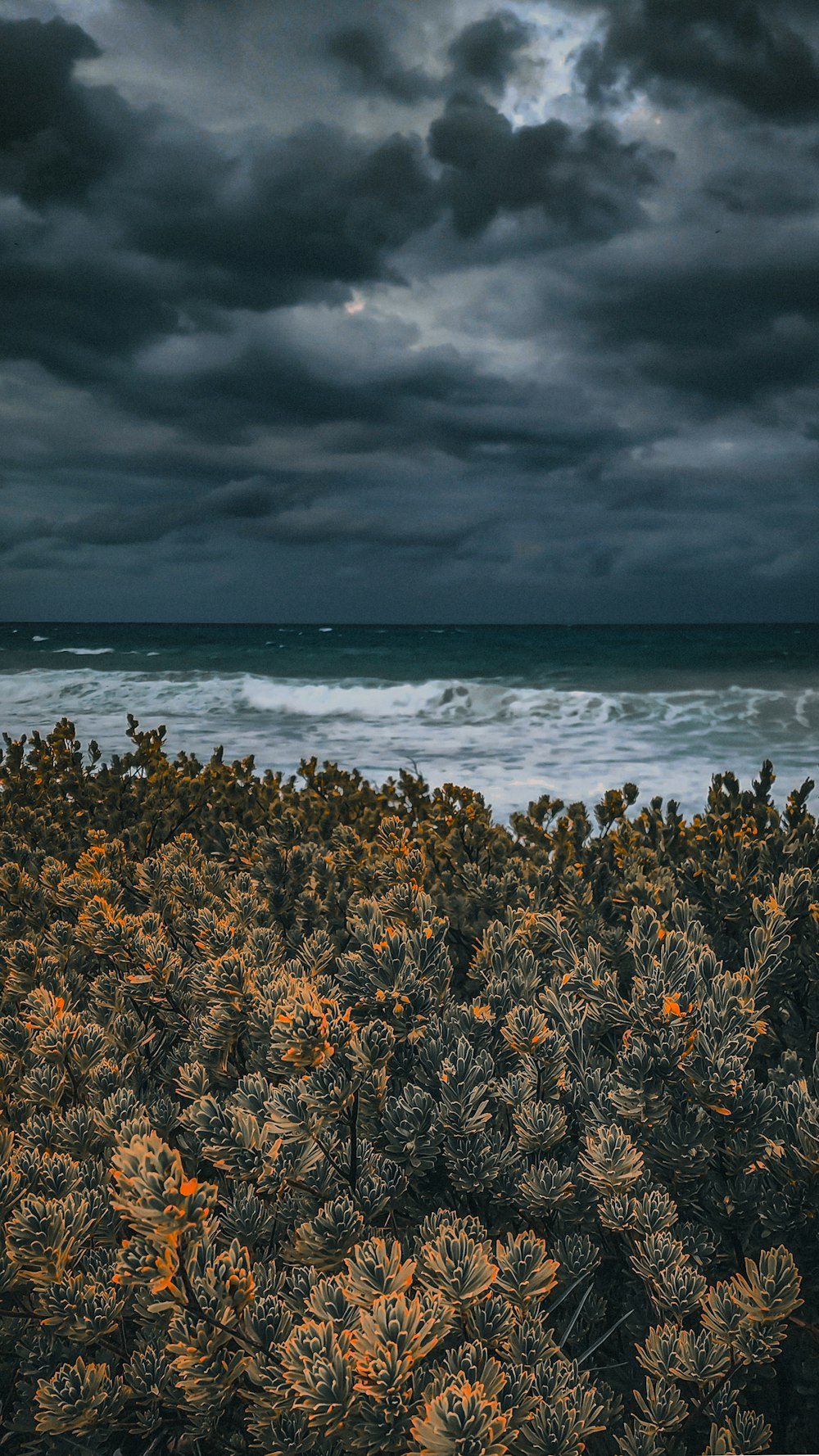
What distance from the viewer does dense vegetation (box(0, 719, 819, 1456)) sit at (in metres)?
0.93

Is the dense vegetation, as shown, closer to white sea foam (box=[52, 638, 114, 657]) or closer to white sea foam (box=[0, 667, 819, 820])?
white sea foam (box=[0, 667, 819, 820])

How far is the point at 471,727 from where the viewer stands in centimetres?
1802

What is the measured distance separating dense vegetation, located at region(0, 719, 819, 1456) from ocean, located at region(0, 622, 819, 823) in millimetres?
6871

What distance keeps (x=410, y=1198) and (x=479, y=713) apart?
19043mm

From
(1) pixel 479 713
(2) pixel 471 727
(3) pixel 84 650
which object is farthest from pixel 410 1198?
(3) pixel 84 650

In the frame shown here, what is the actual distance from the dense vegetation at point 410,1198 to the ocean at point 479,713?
6.87 metres

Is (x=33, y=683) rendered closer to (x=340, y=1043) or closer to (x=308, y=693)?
(x=308, y=693)

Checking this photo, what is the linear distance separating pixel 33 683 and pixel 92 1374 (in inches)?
1090

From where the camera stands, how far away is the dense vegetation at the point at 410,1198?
93cm

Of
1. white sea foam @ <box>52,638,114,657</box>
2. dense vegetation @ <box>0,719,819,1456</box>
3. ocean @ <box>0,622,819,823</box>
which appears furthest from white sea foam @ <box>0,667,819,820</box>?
white sea foam @ <box>52,638,114,657</box>

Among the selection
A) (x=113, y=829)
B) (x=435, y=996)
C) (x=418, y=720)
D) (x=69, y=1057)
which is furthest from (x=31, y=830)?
(x=418, y=720)

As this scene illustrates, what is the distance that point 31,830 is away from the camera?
3.48 m

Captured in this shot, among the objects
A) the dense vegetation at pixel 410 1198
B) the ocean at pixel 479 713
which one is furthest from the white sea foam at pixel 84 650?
the dense vegetation at pixel 410 1198

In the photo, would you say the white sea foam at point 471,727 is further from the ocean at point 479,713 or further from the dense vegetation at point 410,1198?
the dense vegetation at point 410,1198
